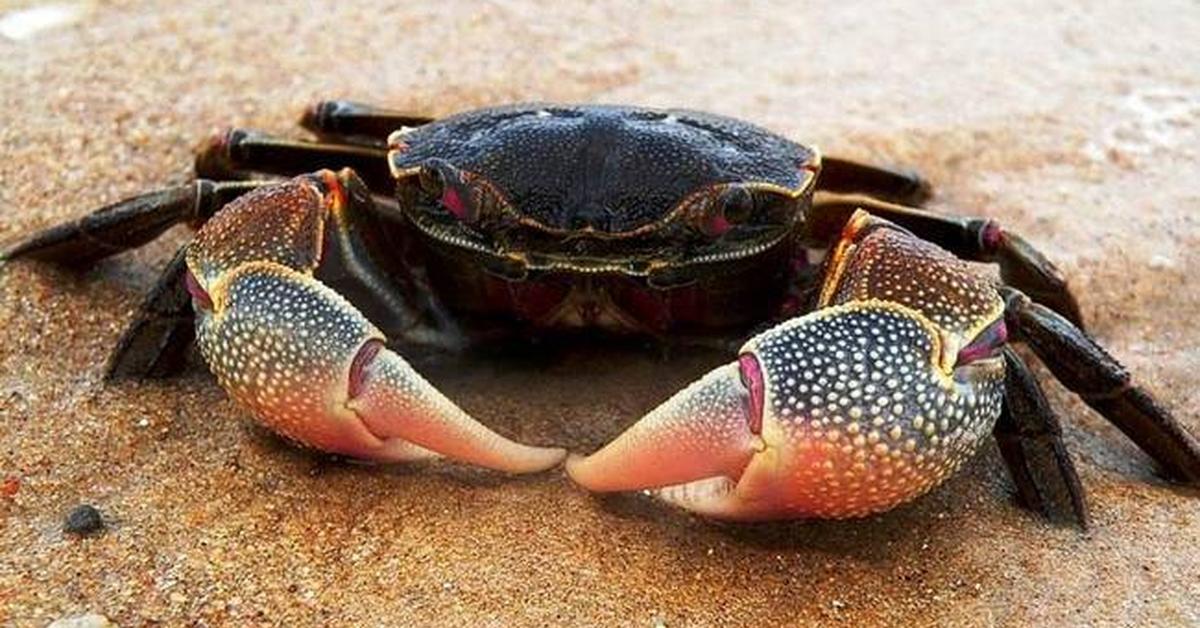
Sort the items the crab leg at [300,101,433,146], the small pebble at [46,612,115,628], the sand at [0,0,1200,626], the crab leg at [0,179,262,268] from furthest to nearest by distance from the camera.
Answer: the crab leg at [300,101,433,146] < the crab leg at [0,179,262,268] < the sand at [0,0,1200,626] < the small pebble at [46,612,115,628]

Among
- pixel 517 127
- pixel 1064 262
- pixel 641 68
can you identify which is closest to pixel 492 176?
pixel 517 127

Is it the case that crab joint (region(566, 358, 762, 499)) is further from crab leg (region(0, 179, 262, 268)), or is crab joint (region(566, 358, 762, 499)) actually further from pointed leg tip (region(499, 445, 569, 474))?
crab leg (region(0, 179, 262, 268))

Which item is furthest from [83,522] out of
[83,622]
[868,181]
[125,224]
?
[868,181]

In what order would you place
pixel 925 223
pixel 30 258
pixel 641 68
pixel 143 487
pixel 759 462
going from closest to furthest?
1. pixel 759 462
2. pixel 143 487
3. pixel 925 223
4. pixel 30 258
5. pixel 641 68

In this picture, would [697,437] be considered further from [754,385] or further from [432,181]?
[432,181]

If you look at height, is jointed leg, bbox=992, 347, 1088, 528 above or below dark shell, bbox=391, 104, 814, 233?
below

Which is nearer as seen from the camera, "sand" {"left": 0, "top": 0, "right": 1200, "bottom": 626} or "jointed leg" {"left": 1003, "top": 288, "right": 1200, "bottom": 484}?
"sand" {"left": 0, "top": 0, "right": 1200, "bottom": 626}

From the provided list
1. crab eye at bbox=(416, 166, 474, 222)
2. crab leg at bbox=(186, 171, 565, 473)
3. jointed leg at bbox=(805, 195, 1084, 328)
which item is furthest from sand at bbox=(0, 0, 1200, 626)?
crab eye at bbox=(416, 166, 474, 222)

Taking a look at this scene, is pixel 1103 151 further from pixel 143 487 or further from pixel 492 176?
pixel 143 487
